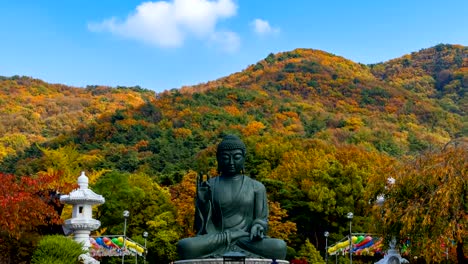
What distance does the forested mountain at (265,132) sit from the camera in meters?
32.5

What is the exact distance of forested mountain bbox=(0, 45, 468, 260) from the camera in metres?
32.5

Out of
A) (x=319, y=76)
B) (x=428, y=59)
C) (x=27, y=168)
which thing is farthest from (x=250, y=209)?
(x=428, y=59)

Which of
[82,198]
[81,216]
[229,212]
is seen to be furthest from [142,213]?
[229,212]

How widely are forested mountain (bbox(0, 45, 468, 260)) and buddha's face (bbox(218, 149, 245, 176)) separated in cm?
705

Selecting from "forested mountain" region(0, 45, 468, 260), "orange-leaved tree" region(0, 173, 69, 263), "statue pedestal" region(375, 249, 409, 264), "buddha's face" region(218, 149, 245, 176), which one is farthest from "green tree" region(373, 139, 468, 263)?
"orange-leaved tree" region(0, 173, 69, 263)

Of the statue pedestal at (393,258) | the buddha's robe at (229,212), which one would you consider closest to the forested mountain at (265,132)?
the statue pedestal at (393,258)

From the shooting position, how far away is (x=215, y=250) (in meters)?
12.5

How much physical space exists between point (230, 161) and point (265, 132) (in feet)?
139

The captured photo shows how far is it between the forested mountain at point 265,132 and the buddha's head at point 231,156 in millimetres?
7054

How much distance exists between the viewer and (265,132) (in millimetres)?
55469

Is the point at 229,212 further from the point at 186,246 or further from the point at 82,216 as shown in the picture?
the point at 82,216

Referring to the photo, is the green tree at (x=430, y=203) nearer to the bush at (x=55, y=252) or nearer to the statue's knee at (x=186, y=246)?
the statue's knee at (x=186, y=246)

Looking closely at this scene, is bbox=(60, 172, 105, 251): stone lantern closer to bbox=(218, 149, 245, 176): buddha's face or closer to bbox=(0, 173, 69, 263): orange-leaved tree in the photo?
bbox=(0, 173, 69, 263): orange-leaved tree

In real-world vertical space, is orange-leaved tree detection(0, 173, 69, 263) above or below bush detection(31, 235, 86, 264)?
above
